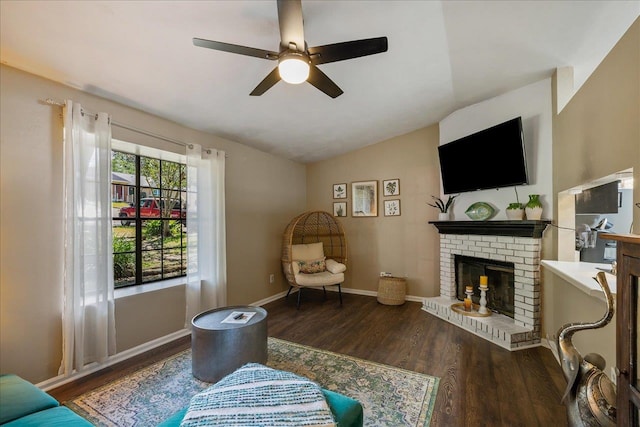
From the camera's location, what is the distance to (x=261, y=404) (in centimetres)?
101

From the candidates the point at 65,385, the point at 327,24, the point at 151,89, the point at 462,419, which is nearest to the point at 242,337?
the point at 65,385

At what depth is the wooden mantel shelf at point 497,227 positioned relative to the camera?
2755 mm

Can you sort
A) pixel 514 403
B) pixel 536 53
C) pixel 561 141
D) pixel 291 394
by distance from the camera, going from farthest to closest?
pixel 561 141
pixel 536 53
pixel 514 403
pixel 291 394

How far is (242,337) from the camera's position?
213 centimetres

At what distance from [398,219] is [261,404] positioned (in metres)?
3.80

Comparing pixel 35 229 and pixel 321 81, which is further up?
pixel 321 81

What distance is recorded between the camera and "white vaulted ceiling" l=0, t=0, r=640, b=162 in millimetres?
1696

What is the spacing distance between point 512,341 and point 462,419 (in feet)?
4.37

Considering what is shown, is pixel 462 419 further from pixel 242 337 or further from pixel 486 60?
pixel 486 60

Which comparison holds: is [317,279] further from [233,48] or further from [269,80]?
[233,48]

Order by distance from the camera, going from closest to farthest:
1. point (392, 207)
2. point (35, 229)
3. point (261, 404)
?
point (261, 404) → point (35, 229) → point (392, 207)

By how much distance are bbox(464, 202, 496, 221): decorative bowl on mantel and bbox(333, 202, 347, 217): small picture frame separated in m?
2.04

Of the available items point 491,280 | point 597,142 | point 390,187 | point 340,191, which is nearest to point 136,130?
point 340,191

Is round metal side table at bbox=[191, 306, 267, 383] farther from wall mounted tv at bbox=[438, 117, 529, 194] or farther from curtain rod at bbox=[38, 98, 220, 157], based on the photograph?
wall mounted tv at bbox=[438, 117, 529, 194]
